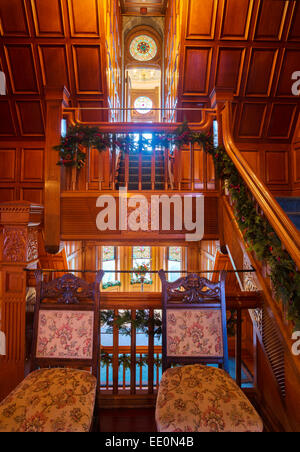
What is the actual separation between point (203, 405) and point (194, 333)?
0.43 meters

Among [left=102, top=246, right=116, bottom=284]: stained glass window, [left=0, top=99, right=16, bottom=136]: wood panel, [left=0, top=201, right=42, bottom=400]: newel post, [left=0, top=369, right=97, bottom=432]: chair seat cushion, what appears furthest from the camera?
[left=102, top=246, right=116, bottom=284]: stained glass window

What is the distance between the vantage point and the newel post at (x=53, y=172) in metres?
2.89

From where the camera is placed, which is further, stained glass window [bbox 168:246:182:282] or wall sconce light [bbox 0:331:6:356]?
stained glass window [bbox 168:246:182:282]

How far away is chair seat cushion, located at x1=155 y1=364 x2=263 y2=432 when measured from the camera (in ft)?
4.08

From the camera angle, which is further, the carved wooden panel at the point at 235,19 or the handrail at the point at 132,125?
the carved wooden panel at the point at 235,19

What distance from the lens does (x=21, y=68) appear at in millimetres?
5070

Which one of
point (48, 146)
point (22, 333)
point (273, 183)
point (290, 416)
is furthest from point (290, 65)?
→ point (22, 333)

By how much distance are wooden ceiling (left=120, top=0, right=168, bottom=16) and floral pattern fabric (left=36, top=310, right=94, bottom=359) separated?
8.30 m

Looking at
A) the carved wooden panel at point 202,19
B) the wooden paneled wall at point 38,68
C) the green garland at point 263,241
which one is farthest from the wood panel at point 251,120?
the green garland at point 263,241

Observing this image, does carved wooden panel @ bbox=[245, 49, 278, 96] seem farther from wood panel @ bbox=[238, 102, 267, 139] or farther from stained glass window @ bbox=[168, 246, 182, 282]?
stained glass window @ bbox=[168, 246, 182, 282]

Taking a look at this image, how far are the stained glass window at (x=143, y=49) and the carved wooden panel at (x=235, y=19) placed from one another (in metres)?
3.67

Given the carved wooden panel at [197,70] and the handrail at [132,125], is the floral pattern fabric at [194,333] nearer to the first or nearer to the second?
the handrail at [132,125]

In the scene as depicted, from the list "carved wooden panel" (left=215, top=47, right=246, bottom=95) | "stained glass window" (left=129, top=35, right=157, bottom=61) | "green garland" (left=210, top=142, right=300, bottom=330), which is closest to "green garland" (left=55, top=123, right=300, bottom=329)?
"green garland" (left=210, top=142, right=300, bottom=330)
